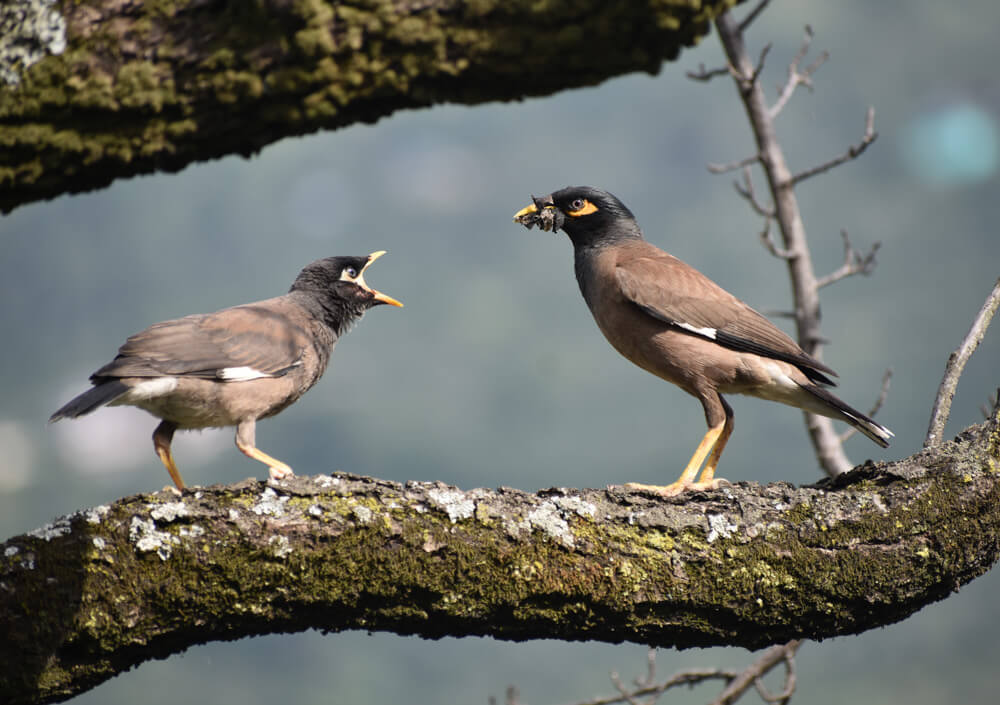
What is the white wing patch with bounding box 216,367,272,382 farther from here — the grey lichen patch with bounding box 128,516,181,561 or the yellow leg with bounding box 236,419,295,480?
the grey lichen patch with bounding box 128,516,181,561

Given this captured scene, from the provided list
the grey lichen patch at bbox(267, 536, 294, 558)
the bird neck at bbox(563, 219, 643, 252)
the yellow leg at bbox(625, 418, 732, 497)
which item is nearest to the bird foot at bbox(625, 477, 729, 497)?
the yellow leg at bbox(625, 418, 732, 497)

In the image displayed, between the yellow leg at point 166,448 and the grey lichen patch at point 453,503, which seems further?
the yellow leg at point 166,448

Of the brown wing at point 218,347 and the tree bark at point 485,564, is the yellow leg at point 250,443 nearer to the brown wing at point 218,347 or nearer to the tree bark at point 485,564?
the brown wing at point 218,347

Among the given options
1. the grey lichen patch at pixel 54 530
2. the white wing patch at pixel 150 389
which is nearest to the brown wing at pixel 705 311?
the white wing patch at pixel 150 389

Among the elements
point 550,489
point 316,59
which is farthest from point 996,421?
point 316,59

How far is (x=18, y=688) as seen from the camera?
3324 mm

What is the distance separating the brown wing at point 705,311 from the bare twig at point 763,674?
2438 mm

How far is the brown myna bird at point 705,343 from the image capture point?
5.32 metres

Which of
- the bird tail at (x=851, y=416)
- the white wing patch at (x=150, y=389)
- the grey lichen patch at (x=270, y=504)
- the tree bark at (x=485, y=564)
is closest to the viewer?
the tree bark at (x=485, y=564)

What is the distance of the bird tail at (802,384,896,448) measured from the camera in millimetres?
5176

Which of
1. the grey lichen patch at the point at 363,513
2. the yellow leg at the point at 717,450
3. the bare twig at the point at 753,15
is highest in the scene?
the bare twig at the point at 753,15

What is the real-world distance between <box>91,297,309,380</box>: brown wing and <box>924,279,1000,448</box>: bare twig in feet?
11.9

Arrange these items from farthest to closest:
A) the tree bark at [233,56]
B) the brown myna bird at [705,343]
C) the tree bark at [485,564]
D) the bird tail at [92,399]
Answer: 1. the brown myna bird at [705,343]
2. the bird tail at [92,399]
3. the tree bark at [485,564]
4. the tree bark at [233,56]

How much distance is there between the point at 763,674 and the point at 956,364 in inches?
139
